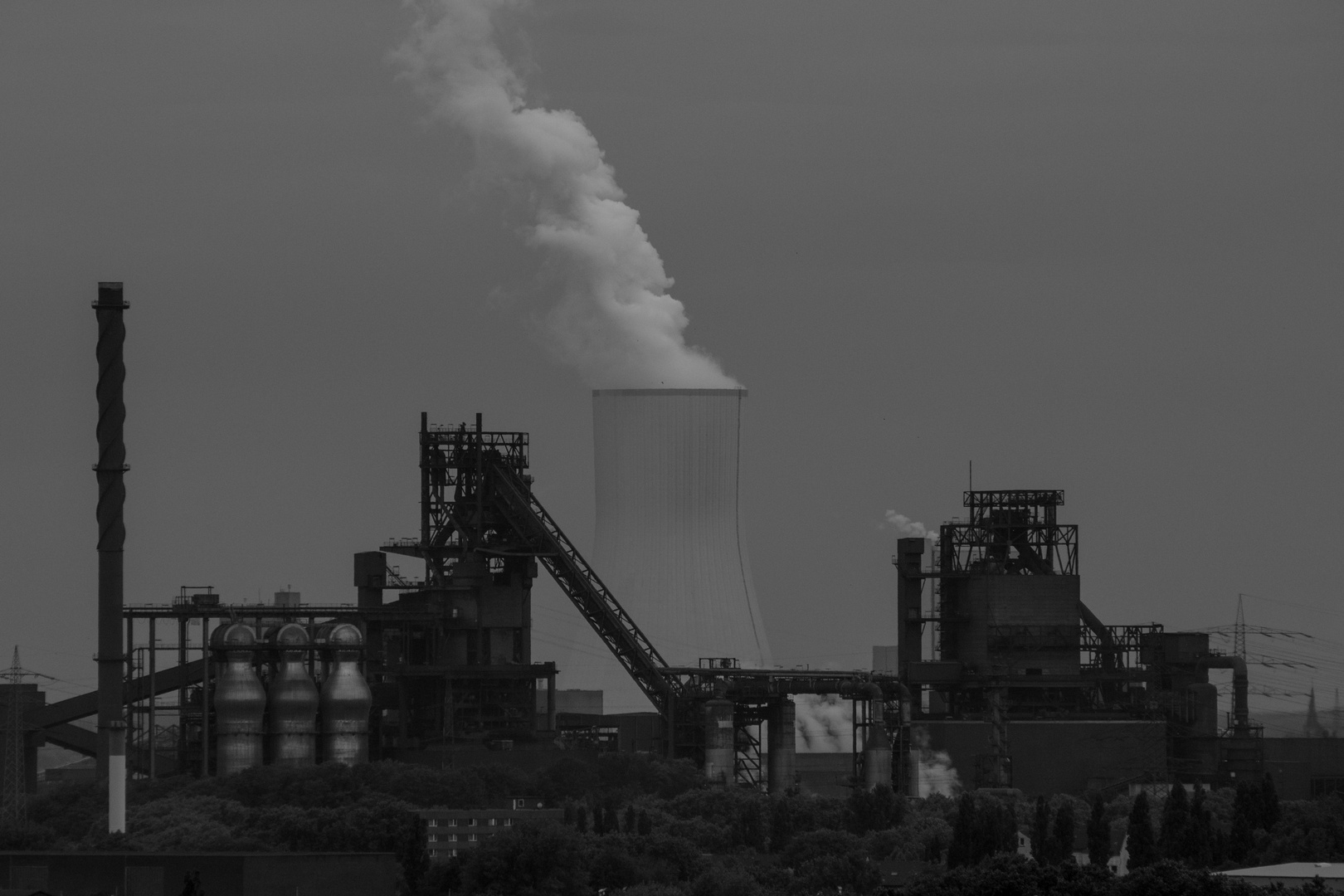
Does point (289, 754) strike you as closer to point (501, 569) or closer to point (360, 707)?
point (360, 707)

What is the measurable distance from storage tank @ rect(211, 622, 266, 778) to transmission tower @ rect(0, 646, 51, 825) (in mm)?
6042

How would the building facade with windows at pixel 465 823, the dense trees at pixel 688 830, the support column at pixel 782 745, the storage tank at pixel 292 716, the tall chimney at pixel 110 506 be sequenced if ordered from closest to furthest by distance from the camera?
the dense trees at pixel 688 830 → the tall chimney at pixel 110 506 → the building facade with windows at pixel 465 823 → the storage tank at pixel 292 716 → the support column at pixel 782 745

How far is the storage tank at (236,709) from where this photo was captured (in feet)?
341

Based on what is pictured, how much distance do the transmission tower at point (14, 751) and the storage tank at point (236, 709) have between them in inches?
238

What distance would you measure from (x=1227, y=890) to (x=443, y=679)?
139 feet

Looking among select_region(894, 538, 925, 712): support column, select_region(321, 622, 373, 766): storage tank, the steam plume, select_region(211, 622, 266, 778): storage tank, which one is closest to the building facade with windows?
select_region(321, 622, 373, 766): storage tank

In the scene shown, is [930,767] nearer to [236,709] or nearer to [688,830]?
[688,830]

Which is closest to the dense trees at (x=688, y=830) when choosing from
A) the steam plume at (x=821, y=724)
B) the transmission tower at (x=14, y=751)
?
the transmission tower at (x=14, y=751)

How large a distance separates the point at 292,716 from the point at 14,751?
28.0ft

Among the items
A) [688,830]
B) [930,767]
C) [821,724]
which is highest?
[821,724]

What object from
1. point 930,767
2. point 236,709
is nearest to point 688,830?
point 236,709

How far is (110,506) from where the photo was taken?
90.1 m

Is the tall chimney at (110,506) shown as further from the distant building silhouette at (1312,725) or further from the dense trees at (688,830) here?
the distant building silhouette at (1312,725)

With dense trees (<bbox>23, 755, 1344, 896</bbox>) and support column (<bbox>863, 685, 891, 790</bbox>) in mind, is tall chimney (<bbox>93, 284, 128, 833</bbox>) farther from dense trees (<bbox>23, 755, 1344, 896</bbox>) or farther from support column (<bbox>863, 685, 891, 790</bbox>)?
support column (<bbox>863, 685, 891, 790</bbox>)
